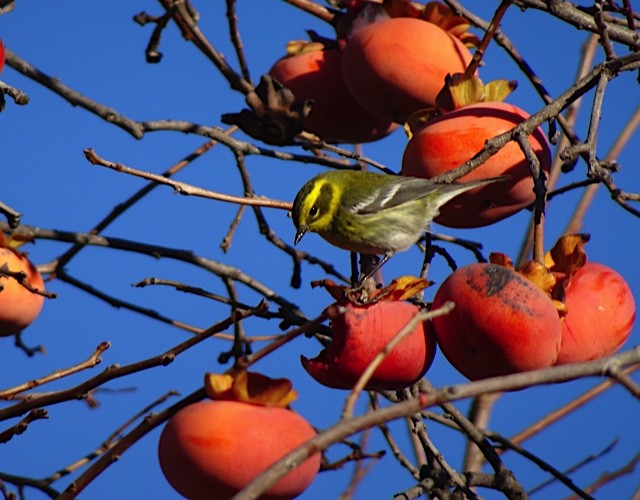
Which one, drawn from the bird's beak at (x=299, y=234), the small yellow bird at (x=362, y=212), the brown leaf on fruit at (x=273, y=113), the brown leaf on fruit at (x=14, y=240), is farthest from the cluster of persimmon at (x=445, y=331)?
the brown leaf on fruit at (x=14, y=240)

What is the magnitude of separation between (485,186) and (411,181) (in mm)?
317

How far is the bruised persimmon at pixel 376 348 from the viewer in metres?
2.15

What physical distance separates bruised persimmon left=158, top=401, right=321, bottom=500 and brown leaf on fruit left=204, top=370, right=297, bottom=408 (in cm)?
2

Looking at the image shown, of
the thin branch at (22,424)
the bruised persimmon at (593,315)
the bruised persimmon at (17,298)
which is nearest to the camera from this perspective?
the thin branch at (22,424)

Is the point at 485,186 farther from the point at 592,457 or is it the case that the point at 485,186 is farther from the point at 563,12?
the point at 592,457

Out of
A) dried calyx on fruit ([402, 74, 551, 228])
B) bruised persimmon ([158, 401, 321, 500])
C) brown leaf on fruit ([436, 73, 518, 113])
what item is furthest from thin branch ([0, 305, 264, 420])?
brown leaf on fruit ([436, 73, 518, 113])

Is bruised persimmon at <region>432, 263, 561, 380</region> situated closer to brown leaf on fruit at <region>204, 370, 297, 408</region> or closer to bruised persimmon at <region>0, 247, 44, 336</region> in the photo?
brown leaf on fruit at <region>204, 370, 297, 408</region>

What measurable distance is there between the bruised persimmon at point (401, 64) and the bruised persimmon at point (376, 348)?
0.93 meters

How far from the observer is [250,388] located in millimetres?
2217

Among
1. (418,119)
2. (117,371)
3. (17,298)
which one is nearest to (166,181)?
(117,371)

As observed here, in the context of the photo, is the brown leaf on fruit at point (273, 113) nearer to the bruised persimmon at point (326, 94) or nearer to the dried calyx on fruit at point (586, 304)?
the bruised persimmon at point (326, 94)

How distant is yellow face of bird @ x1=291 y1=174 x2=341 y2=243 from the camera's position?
3365 mm

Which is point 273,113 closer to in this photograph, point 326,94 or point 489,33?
point 326,94

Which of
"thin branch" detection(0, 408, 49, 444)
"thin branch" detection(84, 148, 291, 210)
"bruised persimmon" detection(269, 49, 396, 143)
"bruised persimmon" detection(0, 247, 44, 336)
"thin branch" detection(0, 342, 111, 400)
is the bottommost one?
"thin branch" detection(0, 408, 49, 444)
